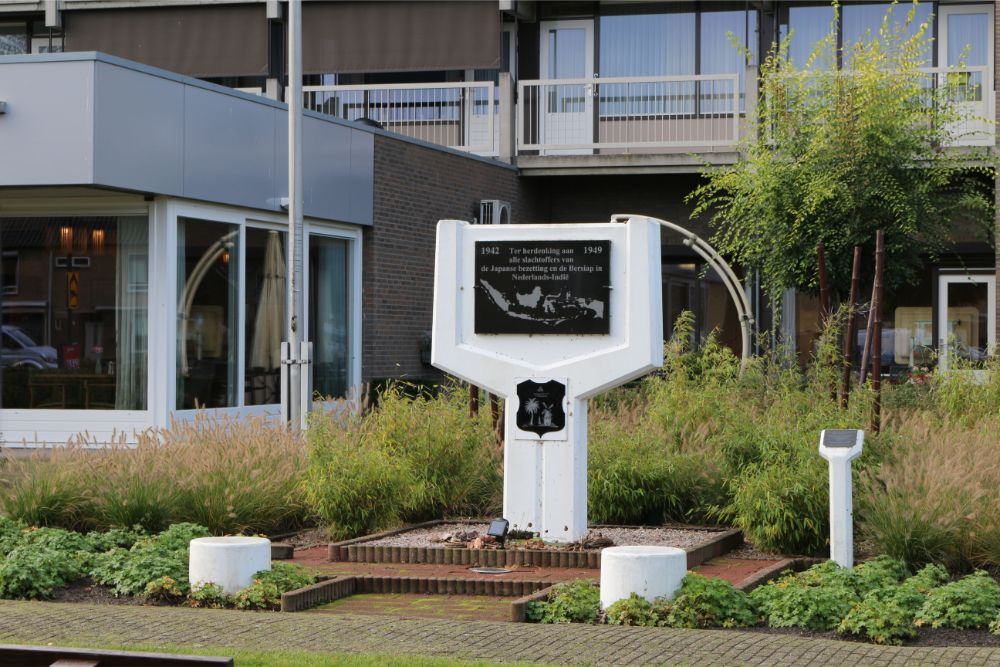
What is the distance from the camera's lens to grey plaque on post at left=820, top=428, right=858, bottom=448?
9.56 meters

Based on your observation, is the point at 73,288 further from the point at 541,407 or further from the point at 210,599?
the point at 210,599

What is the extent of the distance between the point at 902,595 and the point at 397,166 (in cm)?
1417

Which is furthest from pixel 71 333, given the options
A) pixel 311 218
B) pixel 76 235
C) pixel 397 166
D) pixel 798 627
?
pixel 798 627

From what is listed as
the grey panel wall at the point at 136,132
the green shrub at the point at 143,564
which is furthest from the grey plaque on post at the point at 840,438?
the grey panel wall at the point at 136,132

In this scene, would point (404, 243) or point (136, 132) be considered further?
point (404, 243)

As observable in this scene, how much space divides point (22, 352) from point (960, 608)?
1199 centimetres

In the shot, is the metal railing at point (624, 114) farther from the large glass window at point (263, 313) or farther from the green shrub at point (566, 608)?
the green shrub at point (566, 608)

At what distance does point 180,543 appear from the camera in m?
10.0

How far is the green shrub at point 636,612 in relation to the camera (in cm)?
798

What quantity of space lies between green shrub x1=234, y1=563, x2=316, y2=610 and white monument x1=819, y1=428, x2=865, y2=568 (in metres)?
3.29

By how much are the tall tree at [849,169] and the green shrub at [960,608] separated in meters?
11.7

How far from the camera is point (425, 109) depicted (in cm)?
2575

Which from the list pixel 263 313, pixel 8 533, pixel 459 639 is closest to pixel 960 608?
pixel 459 639

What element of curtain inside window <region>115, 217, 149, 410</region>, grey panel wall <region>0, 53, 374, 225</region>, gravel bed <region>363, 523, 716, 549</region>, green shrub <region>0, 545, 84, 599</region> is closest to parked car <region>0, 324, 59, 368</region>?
curtain inside window <region>115, 217, 149, 410</region>
